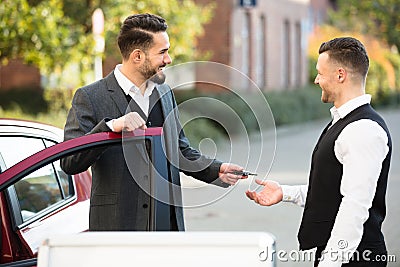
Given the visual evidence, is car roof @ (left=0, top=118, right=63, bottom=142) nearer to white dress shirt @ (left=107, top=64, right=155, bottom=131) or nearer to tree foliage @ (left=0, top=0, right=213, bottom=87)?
white dress shirt @ (left=107, top=64, right=155, bottom=131)

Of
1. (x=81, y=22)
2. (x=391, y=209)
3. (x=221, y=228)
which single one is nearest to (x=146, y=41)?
(x=221, y=228)

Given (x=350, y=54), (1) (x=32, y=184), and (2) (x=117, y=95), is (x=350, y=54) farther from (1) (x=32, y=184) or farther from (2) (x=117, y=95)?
(1) (x=32, y=184)

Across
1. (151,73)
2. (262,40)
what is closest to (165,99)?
(151,73)

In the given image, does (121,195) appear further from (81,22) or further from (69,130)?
(81,22)

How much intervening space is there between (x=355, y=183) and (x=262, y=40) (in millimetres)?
31358

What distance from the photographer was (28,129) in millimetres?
5621

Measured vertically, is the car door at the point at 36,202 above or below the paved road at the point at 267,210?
above

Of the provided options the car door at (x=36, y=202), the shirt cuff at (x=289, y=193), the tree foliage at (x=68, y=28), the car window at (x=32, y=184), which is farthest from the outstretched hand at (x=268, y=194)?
the tree foliage at (x=68, y=28)

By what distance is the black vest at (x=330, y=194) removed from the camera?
446cm

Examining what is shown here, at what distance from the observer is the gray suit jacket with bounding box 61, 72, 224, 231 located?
4.75 metres

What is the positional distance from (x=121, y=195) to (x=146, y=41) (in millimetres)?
809

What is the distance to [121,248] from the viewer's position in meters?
3.71

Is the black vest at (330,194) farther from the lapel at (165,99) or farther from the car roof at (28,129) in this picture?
the car roof at (28,129)

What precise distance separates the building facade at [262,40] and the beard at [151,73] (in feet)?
57.9
